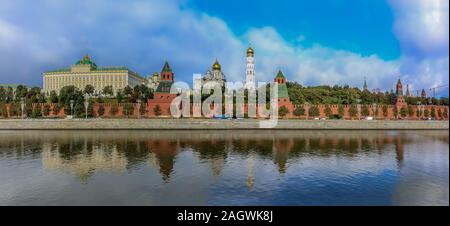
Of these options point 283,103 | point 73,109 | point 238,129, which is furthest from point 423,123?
point 73,109

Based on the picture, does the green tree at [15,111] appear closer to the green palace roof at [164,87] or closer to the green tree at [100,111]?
the green tree at [100,111]

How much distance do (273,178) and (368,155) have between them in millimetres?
8842

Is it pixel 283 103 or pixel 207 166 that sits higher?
pixel 283 103

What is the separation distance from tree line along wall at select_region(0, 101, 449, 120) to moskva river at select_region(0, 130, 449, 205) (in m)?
23.2

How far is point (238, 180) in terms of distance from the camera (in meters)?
12.5

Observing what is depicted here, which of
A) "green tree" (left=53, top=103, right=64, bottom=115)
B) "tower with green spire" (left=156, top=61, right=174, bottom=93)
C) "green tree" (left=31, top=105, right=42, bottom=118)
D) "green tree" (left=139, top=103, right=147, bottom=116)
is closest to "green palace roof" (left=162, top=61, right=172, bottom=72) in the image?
"tower with green spire" (left=156, top=61, right=174, bottom=93)

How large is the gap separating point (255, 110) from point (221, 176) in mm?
32136

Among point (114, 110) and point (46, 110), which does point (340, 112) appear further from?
point (46, 110)

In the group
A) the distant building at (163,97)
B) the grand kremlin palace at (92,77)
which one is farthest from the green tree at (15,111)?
the grand kremlin palace at (92,77)

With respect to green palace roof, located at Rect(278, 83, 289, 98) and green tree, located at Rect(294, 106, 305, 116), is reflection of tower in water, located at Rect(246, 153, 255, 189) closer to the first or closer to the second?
green tree, located at Rect(294, 106, 305, 116)

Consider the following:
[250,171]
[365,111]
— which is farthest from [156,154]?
[365,111]

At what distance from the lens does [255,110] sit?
44.9 metres
